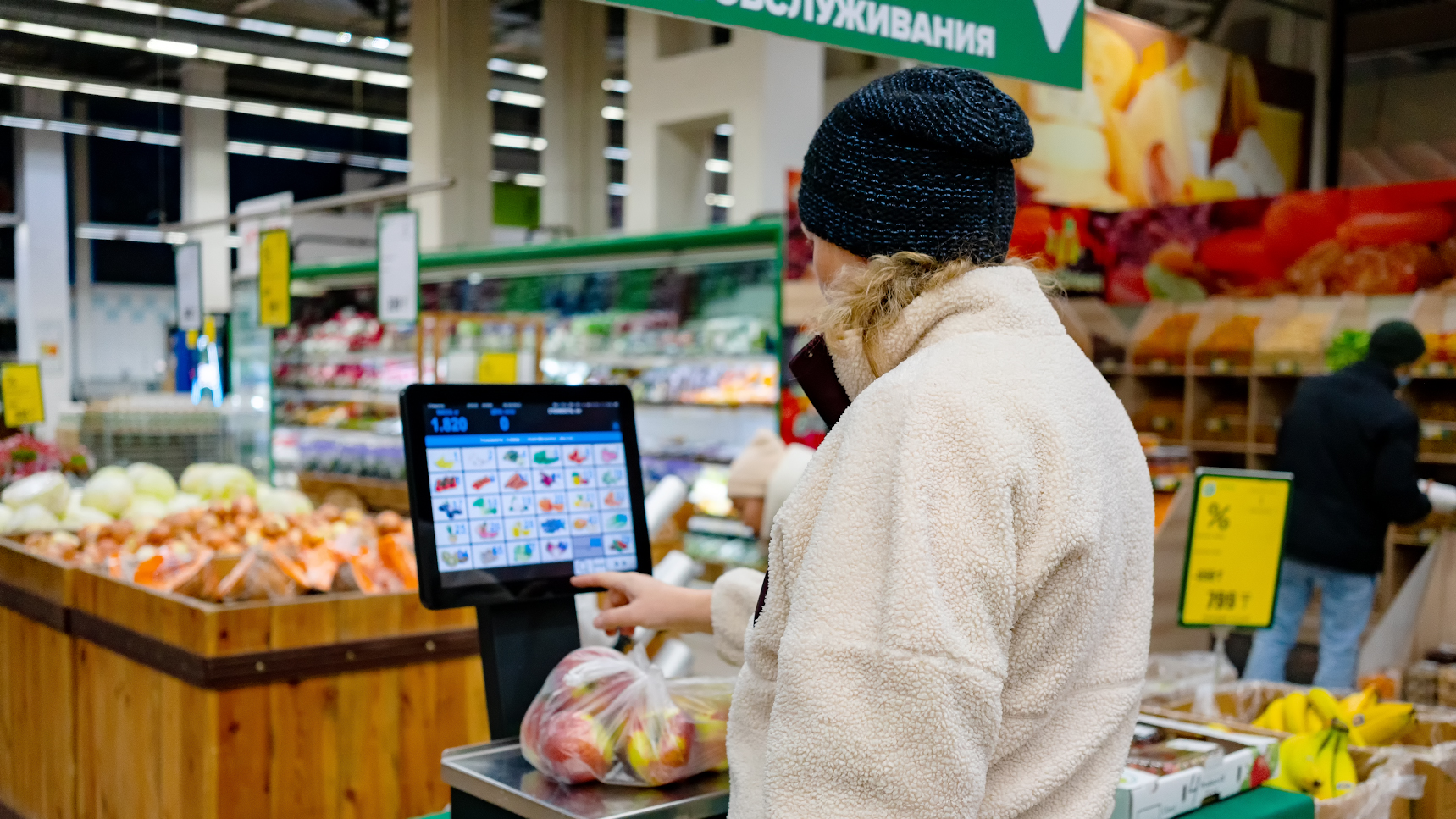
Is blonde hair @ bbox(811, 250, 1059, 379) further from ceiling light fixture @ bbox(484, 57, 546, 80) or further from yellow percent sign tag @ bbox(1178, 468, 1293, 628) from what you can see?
ceiling light fixture @ bbox(484, 57, 546, 80)

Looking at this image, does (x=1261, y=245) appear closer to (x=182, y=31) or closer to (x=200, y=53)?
(x=200, y=53)

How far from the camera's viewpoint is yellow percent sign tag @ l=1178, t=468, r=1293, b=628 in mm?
3008

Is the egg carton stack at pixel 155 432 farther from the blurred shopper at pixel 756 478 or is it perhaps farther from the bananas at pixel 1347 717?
the bananas at pixel 1347 717

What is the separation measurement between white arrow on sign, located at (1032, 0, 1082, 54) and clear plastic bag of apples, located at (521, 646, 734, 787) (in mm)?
1736

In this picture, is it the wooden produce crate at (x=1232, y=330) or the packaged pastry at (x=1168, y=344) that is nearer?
the wooden produce crate at (x=1232, y=330)

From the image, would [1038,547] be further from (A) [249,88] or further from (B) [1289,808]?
(A) [249,88]

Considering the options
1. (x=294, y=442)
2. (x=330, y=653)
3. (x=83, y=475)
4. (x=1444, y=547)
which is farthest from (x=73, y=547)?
(x=294, y=442)

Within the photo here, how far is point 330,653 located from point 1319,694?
7.39 ft

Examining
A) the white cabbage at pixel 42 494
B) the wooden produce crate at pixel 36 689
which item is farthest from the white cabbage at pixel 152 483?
the wooden produce crate at pixel 36 689

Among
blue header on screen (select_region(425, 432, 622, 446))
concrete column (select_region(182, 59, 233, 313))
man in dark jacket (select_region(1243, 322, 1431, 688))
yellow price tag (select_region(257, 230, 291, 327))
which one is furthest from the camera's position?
yellow price tag (select_region(257, 230, 291, 327))

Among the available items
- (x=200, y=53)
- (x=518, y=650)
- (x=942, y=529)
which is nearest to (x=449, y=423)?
(x=518, y=650)

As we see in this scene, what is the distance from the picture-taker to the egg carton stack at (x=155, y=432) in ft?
18.4

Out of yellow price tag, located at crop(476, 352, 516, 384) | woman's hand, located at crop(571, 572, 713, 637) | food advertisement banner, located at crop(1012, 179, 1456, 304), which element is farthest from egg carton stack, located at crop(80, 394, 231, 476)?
woman's hand, located at crop(571, 572, 713, 637)

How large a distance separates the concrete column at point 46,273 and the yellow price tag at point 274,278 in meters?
0.77
